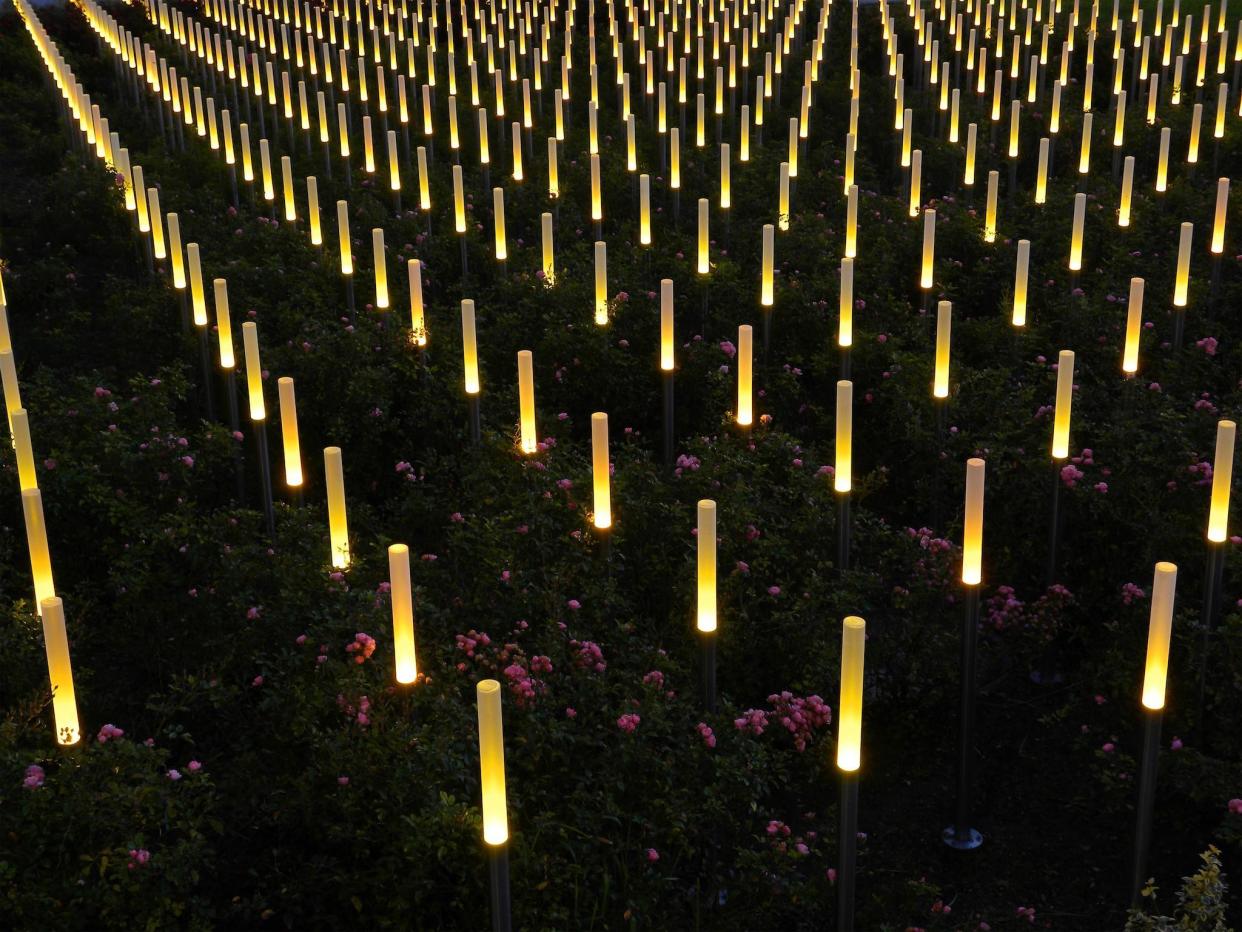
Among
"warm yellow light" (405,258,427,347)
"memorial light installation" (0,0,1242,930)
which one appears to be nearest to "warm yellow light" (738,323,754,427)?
"memorial light installation" (0,0,1242,930)

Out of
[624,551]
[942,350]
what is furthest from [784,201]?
[624,551]

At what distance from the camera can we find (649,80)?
12891mm

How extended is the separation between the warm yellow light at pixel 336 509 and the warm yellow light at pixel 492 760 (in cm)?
174

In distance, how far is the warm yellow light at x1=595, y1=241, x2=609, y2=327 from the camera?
7164 millimetres

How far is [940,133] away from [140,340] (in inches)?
278

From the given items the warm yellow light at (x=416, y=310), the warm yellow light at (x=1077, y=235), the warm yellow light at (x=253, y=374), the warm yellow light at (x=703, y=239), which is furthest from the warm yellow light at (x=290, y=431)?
the warm yellow light at (x=1077, y=235)

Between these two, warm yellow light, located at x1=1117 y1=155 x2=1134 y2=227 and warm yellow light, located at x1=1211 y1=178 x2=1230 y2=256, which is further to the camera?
warm yellow light, located at x1=1117 y1=155 x2=1134 y2=227

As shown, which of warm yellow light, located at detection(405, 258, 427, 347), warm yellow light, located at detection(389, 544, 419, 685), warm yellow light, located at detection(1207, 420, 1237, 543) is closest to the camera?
warm yellow light, located at detection(389, 544, 419, 685)

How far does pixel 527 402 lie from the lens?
5785mm

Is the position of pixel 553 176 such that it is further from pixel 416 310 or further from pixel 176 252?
pixel 416 310

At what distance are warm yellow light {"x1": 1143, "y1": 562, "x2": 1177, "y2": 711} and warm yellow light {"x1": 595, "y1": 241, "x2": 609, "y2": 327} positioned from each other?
3.98 metres

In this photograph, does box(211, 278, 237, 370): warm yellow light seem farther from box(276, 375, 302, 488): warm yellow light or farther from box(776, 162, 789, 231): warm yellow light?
A: box(776, 162, 789, 231): warm yellow light

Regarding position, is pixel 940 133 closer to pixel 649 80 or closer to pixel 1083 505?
pixel 649 80

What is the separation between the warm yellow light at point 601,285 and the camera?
7164mm
